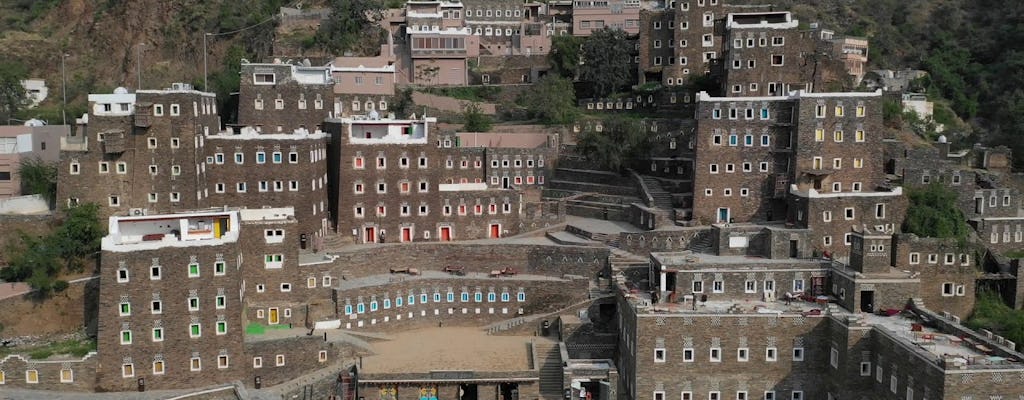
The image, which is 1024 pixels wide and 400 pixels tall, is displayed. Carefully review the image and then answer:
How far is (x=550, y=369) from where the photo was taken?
160 ft

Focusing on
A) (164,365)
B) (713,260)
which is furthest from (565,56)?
(164,365)

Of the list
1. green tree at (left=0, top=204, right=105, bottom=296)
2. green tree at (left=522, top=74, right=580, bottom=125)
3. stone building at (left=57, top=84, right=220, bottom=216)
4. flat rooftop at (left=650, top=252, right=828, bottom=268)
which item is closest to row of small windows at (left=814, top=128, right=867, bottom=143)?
flat rooftop at (left=650, top=252, right=828, bottom=268)

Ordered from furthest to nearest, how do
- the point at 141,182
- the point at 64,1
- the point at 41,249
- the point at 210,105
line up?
the point at 64,1, the point at 210,105, the point at 141,182, the point at 41,249

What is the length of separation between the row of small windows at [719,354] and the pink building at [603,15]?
160 feet

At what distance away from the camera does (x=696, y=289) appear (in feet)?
158

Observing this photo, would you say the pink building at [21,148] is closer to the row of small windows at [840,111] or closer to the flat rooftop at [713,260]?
the flat rooftop at [713,260]

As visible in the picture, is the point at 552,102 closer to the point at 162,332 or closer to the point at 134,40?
the point at 162,332

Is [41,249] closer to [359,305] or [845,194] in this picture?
[359,305]

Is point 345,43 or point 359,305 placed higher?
point 345,43

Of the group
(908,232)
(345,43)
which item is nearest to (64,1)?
(345,43)

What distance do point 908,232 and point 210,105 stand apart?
124 ft

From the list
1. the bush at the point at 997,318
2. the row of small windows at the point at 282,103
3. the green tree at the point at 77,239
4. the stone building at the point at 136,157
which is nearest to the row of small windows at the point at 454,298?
the stone building at the point at 136,157

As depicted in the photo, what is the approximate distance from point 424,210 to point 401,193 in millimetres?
1685

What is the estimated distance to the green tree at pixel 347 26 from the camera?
3115 inches
